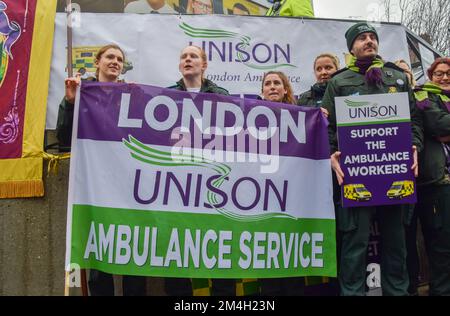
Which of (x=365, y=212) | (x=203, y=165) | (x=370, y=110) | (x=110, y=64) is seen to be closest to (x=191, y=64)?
(x=110, y=64)

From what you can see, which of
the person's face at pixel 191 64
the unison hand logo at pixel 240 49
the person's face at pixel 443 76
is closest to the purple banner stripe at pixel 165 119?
the person's face at pixel 191 64

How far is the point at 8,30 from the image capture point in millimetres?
4531

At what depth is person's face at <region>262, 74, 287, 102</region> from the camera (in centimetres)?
449

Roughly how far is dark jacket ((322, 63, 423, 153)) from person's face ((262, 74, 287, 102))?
0.42 meters

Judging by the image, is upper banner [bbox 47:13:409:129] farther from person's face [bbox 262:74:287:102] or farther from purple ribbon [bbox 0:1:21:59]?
person's face [bbox 262:74:287:102]

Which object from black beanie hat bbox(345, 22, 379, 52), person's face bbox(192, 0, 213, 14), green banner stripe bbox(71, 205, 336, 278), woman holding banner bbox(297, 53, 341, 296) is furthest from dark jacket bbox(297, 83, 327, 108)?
person's face bbox(192, 0, 213, 14)

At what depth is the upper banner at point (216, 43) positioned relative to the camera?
511cm

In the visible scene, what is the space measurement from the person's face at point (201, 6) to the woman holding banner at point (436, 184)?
422 cm

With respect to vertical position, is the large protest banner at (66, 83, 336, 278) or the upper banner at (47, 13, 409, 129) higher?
the upper banner at (47, 13, 409, 129)

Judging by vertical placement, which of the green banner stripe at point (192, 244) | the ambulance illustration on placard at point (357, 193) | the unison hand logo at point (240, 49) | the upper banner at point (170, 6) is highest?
the upper banner at point (170, 6)

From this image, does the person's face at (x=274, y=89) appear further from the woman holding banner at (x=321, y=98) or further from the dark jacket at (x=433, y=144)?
the dark jacket at (x=433, y=144)

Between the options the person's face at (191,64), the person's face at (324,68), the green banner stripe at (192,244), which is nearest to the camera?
the green banner stripe at (192,244)

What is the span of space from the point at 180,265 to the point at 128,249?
374 mm

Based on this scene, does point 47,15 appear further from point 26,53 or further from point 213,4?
point 213,4
